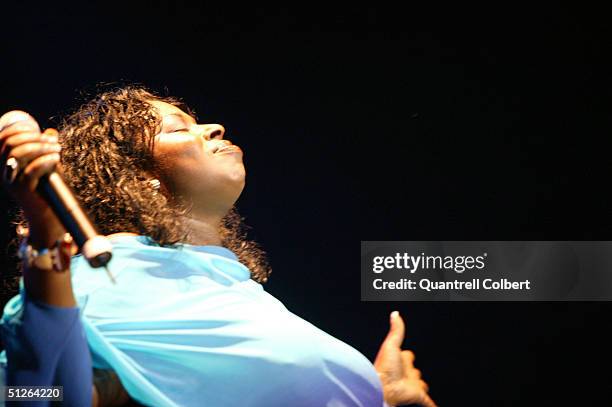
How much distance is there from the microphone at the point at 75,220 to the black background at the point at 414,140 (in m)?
1.03

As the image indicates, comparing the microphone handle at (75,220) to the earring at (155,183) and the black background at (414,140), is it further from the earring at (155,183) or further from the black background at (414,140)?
the black background at (414,140)

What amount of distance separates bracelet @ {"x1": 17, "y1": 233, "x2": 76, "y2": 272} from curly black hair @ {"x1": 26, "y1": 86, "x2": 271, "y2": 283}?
0.38 m

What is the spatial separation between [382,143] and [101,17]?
28.5 inches

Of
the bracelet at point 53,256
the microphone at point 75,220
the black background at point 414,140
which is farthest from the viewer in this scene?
the black background at point 414,140

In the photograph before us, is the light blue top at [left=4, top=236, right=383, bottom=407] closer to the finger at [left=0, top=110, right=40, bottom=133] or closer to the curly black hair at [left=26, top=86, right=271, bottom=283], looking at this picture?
the curly black hair at [left=26, top=86, right=271, bottom=283]

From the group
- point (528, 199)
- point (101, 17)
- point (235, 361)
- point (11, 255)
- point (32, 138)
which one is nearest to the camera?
point (32, 138)

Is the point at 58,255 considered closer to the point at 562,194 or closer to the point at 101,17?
the point at 101,17

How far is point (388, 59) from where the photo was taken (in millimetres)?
1919

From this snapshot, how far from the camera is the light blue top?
102 cm

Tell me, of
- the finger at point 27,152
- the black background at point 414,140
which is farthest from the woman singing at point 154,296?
the black background at point 414,140

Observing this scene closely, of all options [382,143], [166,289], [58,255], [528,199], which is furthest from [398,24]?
[58,255]

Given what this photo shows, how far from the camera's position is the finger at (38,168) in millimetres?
758

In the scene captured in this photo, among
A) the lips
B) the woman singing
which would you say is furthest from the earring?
the lips

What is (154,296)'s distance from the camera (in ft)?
3.55
